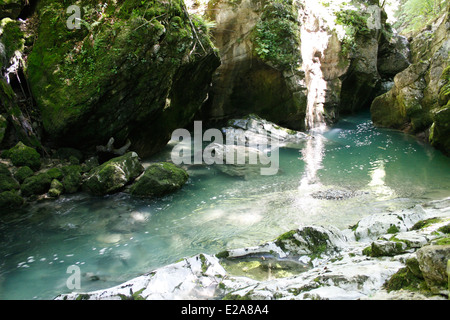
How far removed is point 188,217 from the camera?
6.39 m

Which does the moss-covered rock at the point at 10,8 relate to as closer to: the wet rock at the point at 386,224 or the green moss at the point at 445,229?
the wet rock at the point at 386,224

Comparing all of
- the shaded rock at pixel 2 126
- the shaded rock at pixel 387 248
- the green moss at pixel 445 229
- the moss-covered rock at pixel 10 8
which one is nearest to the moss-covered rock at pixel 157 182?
the shaded rock at pixel 2 126

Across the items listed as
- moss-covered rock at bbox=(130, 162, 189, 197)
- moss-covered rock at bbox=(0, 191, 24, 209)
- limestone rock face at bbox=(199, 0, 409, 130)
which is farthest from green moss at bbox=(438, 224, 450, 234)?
limestone rock face at bbox=(199, 0, 409, 130)

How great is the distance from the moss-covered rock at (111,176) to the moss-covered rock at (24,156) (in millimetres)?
1296

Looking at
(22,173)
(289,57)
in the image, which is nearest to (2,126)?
(22,173)

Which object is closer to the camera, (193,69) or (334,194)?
(334,194)

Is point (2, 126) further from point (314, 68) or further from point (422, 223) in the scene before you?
point (314, 68)

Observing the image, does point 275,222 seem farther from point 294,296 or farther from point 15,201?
point 15,201

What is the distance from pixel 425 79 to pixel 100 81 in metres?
12.4

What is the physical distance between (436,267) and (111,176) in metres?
6.93

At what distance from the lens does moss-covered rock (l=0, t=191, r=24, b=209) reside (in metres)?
6.65

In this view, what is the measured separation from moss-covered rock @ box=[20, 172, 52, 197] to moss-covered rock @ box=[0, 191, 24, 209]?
26cm

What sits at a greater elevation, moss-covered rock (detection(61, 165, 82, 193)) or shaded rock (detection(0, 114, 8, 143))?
shaded rock (detection(0, 114, 8, 143))

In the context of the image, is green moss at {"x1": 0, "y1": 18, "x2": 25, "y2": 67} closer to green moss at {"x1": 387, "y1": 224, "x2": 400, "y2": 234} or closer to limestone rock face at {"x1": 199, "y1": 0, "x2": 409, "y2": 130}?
limestone rock face at {"x1": 199, "y1": 0, "x2": 409, "y2": 130}
